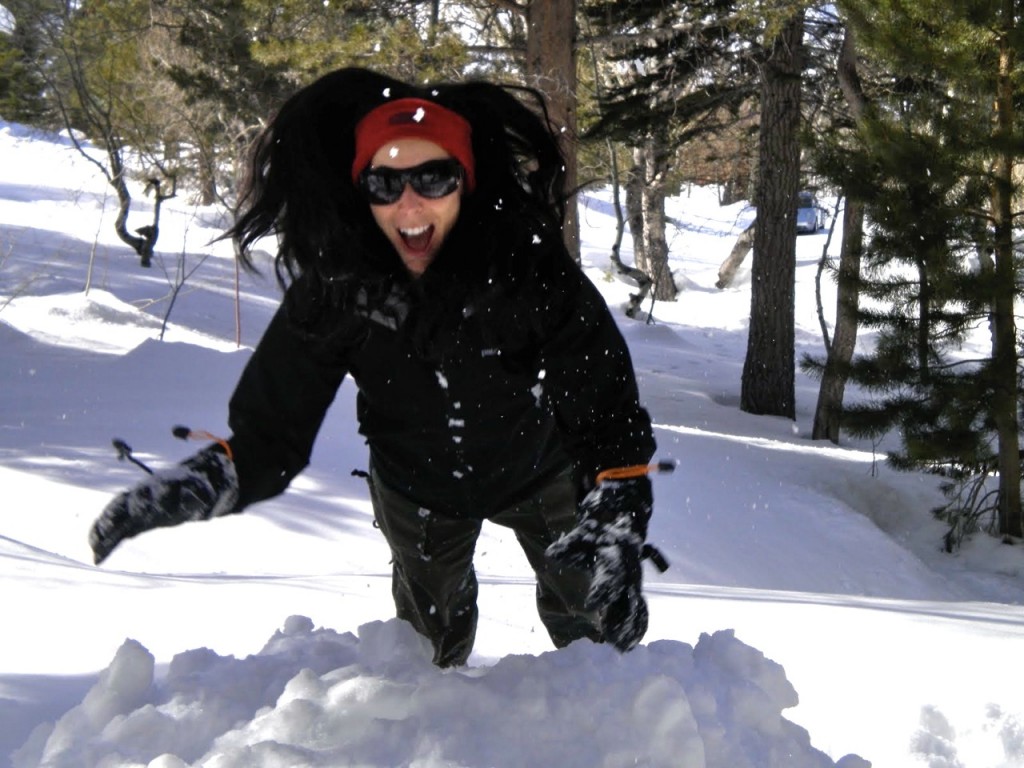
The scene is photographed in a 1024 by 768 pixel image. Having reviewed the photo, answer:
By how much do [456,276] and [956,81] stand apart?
6235 mm

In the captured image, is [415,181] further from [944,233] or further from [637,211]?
[637,211]

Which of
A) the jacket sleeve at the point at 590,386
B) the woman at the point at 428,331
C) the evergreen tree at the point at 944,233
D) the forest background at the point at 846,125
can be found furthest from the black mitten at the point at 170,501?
the evergreen tree at the point at 944,233

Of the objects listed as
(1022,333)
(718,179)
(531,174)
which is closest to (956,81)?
(1022,333)

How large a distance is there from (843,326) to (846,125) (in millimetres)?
2401

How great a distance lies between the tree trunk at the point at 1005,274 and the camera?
692cm

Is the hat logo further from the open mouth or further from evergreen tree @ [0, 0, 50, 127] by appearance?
evergreen tree @ [0, 0, 50, 127]

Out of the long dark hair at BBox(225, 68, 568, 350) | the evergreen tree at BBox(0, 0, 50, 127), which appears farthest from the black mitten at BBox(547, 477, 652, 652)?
the evergreen tree at BBox(0, 0, 50, 127)

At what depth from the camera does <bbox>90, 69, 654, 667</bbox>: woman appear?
1.95m

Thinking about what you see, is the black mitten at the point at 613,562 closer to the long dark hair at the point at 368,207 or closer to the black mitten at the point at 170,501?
the long dark hair at the point at 368,207

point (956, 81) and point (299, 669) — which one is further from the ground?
point (956, 81)

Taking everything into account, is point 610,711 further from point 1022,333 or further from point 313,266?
point 1022,333

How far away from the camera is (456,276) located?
77.4 inches

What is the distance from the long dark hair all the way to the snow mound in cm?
65

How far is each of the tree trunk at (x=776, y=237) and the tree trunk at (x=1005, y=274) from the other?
10.2 feet
